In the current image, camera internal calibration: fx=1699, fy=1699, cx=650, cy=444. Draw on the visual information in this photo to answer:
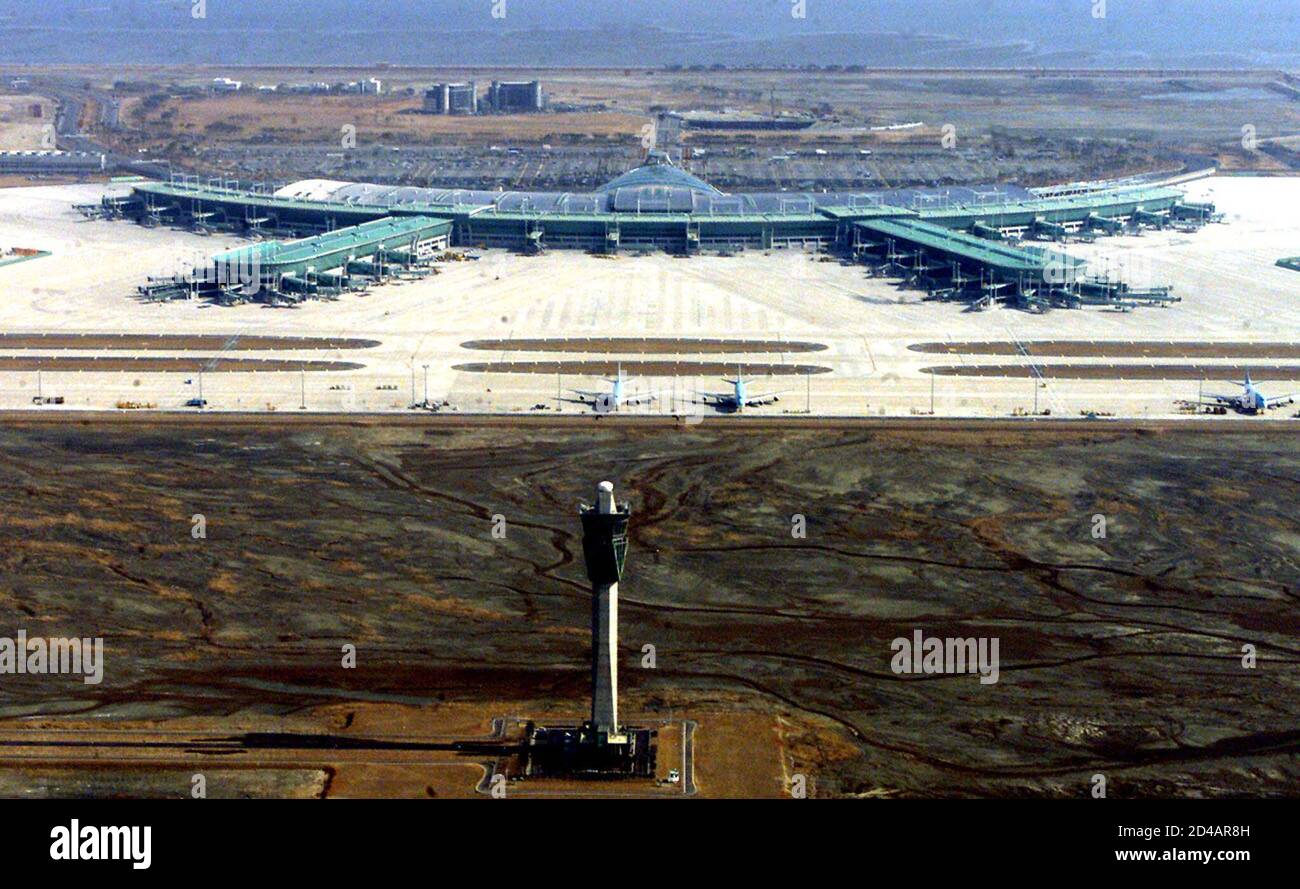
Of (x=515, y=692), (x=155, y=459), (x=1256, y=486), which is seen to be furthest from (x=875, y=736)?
(x=155, y=459)

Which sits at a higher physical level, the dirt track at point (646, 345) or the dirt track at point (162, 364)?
the dirt track at point (646, 345)

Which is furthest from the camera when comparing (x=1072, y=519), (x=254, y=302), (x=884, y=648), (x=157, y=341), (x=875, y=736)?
(x=254, y=302)

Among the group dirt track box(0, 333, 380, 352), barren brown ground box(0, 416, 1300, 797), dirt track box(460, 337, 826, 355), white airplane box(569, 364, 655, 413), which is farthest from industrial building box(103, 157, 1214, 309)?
barren brown ground box(0, 416, 1300, 797)

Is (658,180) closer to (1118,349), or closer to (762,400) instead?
(1118,349)

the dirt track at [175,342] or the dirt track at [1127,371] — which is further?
the dirt track at [175,342]

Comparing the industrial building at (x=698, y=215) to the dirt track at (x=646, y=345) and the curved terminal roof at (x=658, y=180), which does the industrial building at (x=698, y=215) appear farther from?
the dirt track at (x=646, y=345)

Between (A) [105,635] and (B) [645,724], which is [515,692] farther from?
(A) [105,635]

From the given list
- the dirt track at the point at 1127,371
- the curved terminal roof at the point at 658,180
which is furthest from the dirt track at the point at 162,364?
the curved terminal roof at the point at 658,180
